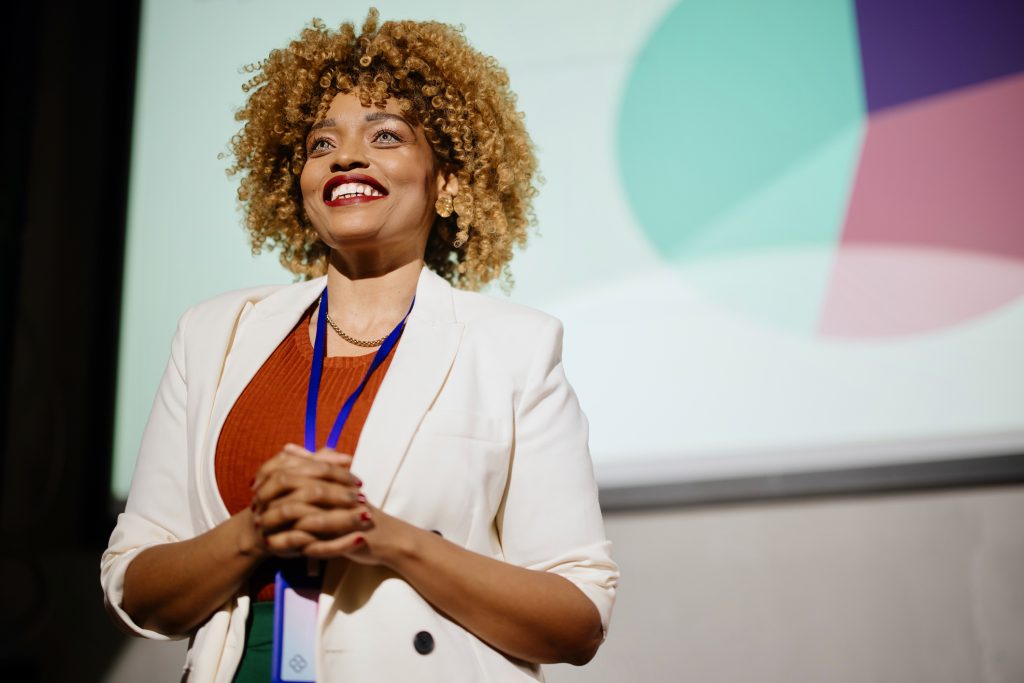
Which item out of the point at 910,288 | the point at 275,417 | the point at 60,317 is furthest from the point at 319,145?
the point at 60,317

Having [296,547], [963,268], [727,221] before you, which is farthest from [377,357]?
[963,268]

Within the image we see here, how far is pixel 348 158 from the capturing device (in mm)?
1307

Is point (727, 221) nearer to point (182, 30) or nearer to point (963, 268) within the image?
point (963, 268)

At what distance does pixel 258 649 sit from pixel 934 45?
6.92 feet

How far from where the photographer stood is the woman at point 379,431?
1041mm

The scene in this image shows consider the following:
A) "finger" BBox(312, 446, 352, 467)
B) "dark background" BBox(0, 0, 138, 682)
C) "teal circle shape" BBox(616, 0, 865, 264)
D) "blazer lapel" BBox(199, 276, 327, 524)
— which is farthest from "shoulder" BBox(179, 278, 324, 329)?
"dark background" BBox(0, 0, 138, 682)

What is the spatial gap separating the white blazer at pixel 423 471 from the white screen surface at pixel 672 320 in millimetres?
948

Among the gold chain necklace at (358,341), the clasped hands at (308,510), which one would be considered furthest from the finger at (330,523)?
the gold chain necklace at (358,341)

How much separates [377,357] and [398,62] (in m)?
0.49

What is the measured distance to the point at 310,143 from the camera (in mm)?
1396

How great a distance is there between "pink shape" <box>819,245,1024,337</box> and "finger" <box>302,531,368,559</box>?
5.10 ft

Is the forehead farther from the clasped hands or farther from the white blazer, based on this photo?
the clasped hands

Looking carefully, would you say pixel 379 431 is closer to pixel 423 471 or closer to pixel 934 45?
pixel 423 471

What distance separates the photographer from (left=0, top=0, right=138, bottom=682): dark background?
102 inches
